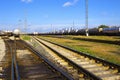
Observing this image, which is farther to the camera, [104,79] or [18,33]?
[18,33]

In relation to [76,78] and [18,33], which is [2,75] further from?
[18,33]

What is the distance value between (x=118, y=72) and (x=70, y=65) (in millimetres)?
3204

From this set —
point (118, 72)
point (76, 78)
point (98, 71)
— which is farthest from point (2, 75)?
point (118, 72)

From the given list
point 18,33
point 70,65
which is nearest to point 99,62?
point 70,65

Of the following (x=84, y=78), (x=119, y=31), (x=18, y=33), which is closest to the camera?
(x=84, y=78)

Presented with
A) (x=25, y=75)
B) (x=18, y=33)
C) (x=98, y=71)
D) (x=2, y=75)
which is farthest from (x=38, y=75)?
(x=18, y=33)

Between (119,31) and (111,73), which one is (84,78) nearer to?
(111,73)

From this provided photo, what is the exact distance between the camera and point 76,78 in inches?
384

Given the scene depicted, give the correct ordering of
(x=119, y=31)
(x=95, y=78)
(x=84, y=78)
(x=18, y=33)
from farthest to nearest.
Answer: (x=18, y=33) < (x=119, y=31) < (x=84, y=78) < (x=95, y=78)

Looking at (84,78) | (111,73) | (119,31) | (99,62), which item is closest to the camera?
(84,78)

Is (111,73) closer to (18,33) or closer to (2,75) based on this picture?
(2,75)

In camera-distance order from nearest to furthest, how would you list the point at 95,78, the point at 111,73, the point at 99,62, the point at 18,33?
1. the point at 95,78
2. the point at 111,73
3. the point at 99,62
4. the point at 18,33

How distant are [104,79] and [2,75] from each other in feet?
14.0

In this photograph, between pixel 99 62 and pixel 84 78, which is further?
pixel 99 62
